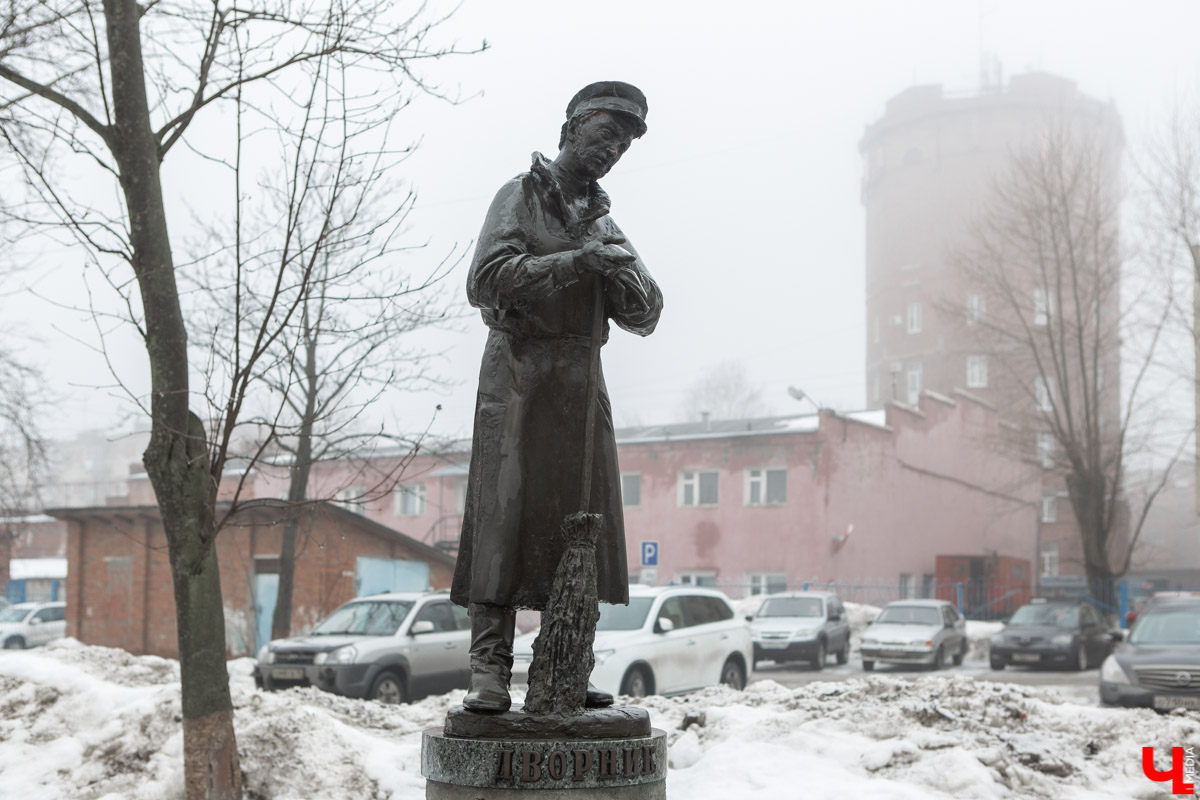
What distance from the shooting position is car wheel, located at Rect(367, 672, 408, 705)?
1484 cm

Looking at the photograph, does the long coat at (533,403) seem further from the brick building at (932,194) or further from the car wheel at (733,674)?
the brick building at (932,194)

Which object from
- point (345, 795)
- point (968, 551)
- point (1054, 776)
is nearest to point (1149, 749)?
point (1054, 776)

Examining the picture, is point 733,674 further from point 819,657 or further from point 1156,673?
point 819,657

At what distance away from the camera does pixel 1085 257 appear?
106 feet

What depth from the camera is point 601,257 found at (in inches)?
153

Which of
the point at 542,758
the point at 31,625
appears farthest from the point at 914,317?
the point at 542,758

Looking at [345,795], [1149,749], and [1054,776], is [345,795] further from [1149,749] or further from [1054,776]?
[1149,749]

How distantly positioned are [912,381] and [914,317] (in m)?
3.19

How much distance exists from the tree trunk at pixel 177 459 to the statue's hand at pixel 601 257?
155 inches

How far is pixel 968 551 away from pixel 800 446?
38.5 feet

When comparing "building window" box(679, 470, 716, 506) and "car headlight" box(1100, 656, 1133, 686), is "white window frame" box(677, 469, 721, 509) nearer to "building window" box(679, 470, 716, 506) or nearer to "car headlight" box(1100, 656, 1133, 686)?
"building window" box(679, 470, 716, 506)

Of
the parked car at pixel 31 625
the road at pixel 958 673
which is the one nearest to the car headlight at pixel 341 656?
the road at pixel 958 673

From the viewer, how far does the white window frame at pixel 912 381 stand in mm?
59812

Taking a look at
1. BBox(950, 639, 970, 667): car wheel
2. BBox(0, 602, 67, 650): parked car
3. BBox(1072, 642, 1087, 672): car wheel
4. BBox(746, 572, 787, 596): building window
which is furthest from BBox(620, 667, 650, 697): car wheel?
BBox(0, 602, 67, 650): parked car
